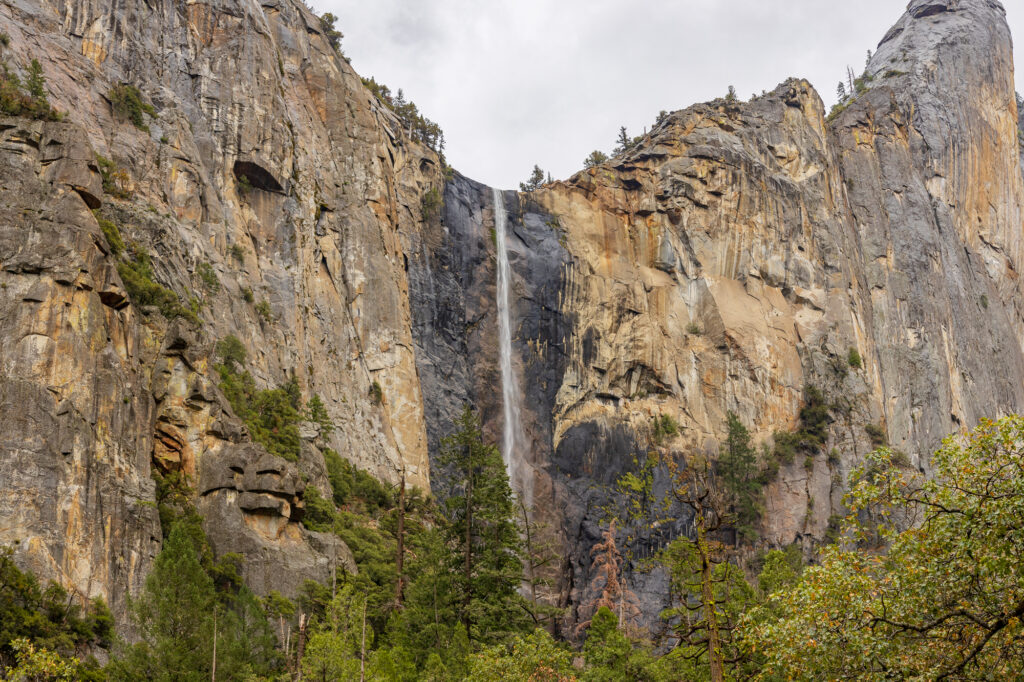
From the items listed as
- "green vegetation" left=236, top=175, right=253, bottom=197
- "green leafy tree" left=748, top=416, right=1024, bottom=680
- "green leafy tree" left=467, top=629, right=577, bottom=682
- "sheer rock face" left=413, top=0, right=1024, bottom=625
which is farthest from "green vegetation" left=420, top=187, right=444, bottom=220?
"green leafy tree" left=748, top=416, right=1024, bottom=680

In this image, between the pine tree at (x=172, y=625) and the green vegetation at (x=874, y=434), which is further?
the green vegetation at (x=874, y=434)

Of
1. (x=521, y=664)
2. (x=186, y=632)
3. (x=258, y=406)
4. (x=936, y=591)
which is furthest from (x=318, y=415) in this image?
(x=936, y=591)

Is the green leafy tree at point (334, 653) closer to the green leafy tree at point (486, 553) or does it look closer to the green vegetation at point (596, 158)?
the green leafy tree at point (486, 553)

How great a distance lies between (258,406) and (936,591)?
3570 cm

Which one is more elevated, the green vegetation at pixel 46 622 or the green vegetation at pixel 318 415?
the green vegetation at pixel 318 415

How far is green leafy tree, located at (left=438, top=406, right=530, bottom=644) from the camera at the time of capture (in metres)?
32.6

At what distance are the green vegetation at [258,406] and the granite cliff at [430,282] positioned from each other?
1.33 m

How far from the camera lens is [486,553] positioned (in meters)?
34.4

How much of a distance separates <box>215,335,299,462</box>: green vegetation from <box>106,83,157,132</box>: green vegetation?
1322cm

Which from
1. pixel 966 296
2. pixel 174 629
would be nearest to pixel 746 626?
pixel 174 629

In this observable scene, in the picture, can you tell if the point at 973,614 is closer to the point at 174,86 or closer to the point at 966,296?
the point at 174,86

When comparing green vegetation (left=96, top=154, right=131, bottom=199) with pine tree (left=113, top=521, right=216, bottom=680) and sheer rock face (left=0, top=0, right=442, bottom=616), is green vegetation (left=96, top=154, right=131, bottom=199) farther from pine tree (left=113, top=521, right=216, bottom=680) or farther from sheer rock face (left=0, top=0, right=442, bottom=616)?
pine tree (left=113, top=521, right=216, bottom=680)

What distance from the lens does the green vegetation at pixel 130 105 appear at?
45.4 meters

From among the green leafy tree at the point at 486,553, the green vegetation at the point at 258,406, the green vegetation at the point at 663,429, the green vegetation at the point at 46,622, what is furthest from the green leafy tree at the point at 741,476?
the green vegetation at the point at 46,622
